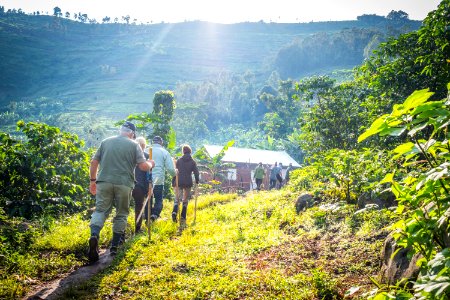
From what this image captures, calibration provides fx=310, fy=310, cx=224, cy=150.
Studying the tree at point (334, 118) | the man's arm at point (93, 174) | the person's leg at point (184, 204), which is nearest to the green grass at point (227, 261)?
the man's arm at point (93, 174)

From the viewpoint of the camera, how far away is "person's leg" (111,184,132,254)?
5824 mm

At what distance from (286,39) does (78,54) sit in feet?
403

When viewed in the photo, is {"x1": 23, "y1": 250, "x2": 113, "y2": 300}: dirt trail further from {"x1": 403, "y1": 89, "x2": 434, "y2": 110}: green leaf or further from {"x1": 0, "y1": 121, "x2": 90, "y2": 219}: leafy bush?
{"x1": 403, "y1": 89, "x2": 434, "y2": 110}: green leaf

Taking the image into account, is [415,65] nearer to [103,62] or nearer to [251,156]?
[251,156]

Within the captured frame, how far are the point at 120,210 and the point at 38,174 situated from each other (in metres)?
3.71

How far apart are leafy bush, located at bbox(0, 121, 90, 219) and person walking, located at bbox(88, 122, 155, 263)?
9.70 ft

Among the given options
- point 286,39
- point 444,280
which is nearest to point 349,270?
point 444,280

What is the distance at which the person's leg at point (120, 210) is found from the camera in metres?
5.82

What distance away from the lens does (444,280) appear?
57.9 inches

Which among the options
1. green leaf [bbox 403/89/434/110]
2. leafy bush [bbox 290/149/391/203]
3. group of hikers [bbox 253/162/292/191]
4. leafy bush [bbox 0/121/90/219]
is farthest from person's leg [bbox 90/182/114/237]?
group of hikers [bbox 253/162/292/191]

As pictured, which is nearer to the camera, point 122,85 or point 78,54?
point 122,85

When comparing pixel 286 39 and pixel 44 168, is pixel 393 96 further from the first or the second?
pixel 286 39

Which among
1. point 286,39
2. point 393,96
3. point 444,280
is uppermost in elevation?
point 286,39

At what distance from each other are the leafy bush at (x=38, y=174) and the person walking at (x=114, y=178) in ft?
9.70
